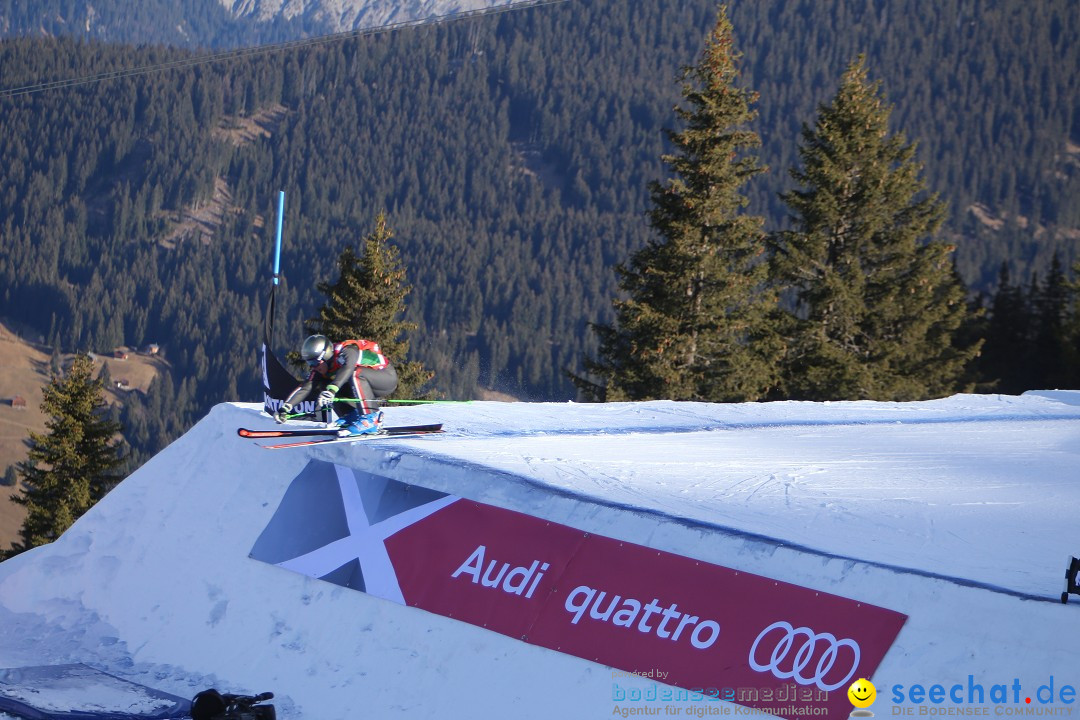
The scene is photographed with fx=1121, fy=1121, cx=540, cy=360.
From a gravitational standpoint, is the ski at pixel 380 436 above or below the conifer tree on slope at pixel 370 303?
above

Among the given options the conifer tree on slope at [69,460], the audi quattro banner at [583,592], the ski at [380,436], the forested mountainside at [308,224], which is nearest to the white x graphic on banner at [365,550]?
the audi quattro banner at [583,592]

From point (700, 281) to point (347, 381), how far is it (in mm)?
16201

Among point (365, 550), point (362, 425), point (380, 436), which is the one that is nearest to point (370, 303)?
point (362, 425)

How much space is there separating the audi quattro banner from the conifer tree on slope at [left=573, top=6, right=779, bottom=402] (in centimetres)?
1651

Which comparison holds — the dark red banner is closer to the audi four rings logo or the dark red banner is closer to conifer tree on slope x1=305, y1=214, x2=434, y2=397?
the audi four rings logo

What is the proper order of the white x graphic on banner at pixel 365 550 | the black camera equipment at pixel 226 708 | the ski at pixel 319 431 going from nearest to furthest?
1. the black camera equipment at pixel 226 708
2. the white x graphic on banner at pixel 365 550
3. the ski at pixel 319 431

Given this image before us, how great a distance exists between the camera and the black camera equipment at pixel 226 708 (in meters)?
7.19

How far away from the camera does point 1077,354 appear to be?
126ft

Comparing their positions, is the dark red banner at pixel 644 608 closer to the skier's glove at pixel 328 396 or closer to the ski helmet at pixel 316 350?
the skier's glove at pixel 328 396

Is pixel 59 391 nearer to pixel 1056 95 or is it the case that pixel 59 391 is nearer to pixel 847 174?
pixel 847 174

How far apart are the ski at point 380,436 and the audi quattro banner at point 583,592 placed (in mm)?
289

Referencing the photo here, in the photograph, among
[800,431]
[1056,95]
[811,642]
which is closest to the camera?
[811,642]

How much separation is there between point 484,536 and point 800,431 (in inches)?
216

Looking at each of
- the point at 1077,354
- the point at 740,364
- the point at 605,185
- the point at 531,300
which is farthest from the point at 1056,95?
the point at 740,364
